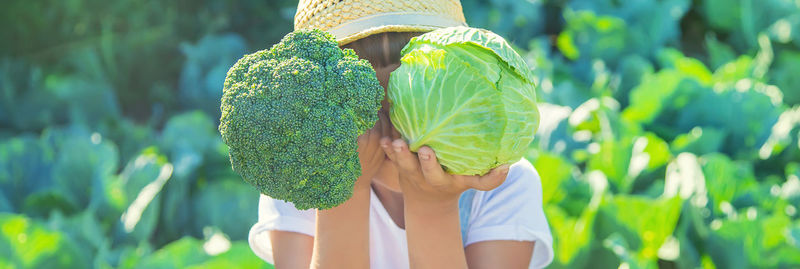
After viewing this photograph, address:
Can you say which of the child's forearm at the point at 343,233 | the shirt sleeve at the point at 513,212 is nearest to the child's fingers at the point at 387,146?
the child's forearm at the point at 343,233

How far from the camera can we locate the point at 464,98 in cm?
147

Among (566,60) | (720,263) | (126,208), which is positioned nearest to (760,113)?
(720,263)

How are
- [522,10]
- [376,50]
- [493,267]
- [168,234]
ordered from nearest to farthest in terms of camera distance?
1. [376,50]
2. [493,267]
3. [168,234]
4. [522,10]

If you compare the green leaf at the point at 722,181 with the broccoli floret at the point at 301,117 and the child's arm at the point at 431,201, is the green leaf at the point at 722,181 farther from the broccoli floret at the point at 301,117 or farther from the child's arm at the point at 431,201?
the broccoli floret at the point at 301,117

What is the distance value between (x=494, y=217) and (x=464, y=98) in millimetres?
531

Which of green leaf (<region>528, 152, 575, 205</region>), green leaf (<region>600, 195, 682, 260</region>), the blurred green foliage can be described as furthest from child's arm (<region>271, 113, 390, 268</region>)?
green leaf (<region>528, 152, 575, 205</region>)

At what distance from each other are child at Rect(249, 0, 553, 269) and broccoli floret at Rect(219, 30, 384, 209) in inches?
5.0

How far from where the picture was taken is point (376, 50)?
1637mm

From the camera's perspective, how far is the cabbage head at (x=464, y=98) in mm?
1457

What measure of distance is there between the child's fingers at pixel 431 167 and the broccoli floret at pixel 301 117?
133 mm

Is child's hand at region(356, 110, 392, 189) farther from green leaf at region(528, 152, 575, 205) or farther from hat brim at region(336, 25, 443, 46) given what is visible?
A: green leaf at region(528, 152, 575, 205)

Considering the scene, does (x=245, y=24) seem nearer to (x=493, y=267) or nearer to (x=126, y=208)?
(x=126, y=208)

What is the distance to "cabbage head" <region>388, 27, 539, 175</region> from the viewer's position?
1457mm

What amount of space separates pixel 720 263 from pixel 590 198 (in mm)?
696
